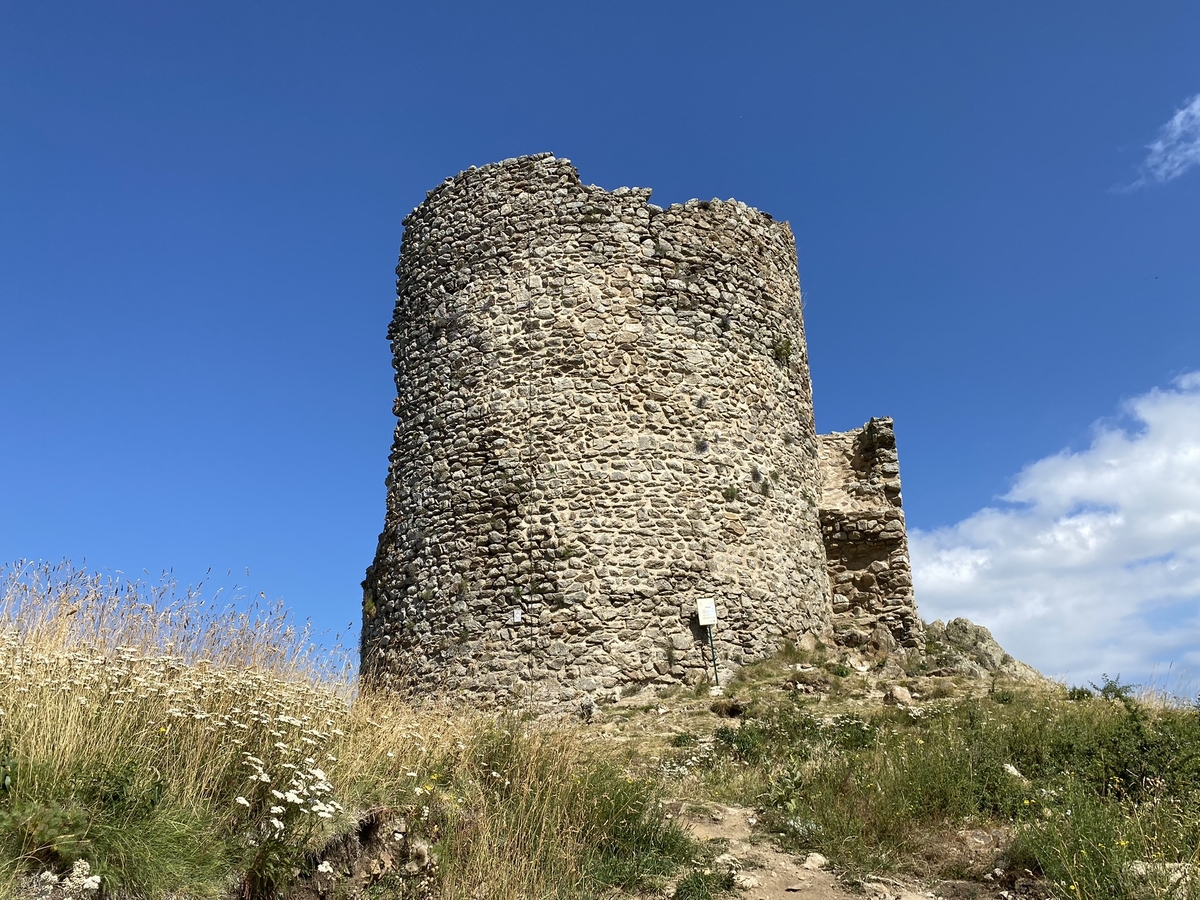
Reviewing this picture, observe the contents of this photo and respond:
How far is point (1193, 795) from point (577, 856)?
12.9 feet

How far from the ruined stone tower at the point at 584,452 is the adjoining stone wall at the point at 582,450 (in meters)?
0.03

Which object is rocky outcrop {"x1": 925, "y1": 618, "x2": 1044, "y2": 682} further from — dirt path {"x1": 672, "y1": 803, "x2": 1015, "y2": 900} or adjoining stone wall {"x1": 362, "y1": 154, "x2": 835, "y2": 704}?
dirt path {"x1": 672, "y1": 803, "x2": 1015, "y2": 900}

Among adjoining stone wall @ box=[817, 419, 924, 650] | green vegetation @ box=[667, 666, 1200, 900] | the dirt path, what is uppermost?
adjoining stone wall @ box=[817, 419, 924, 650]

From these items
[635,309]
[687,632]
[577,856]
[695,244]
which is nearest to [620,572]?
[687,632]

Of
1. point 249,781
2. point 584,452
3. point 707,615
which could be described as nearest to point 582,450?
point 584,452

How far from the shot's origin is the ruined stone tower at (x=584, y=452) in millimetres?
11281

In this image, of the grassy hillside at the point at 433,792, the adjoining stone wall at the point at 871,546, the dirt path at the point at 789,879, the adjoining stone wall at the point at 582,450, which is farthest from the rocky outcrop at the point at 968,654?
the dirt path at the point at 789,879

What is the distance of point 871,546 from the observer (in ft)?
46.7

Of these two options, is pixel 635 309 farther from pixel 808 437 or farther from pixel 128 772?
pixel 128 772

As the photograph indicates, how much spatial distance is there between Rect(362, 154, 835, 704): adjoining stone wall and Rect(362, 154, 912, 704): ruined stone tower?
31 millimetres

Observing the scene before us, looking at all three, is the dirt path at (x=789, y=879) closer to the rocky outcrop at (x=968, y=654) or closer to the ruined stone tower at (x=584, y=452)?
the ruined stone tower at (x=584, y=452)

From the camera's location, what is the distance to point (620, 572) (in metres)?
11.3

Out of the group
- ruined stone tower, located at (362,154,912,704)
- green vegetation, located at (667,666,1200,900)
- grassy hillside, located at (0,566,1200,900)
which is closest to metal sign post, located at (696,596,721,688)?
ruined stone tower, located at (362,154,912,704)

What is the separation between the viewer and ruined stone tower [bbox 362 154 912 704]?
11.3 m
